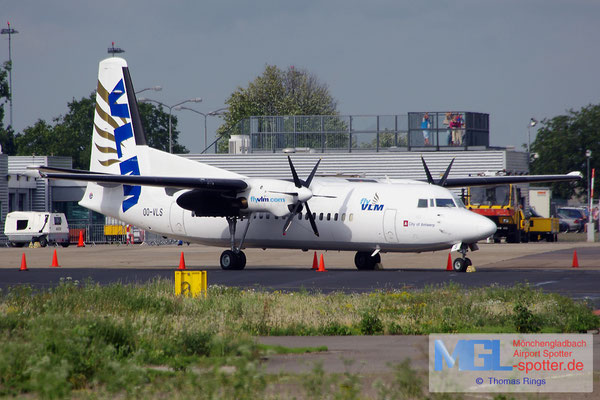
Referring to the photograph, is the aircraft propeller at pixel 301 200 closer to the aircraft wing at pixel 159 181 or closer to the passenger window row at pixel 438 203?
the aircraft wing at pixel 159 181

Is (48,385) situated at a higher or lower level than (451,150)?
lower

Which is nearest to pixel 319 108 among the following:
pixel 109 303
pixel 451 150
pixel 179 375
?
pixel 451 150

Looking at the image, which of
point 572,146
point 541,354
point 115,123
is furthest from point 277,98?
point 541,354

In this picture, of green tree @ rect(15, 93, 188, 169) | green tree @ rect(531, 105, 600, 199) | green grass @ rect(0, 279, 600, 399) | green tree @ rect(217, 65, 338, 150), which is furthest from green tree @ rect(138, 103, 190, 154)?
green grass @ rect(0, 279, 600, 399)

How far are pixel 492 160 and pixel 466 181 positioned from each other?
21.5 meters

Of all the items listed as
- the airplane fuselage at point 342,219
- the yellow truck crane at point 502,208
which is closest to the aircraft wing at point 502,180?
the airplane fuselage at point 342,219

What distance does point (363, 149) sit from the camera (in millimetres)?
60875

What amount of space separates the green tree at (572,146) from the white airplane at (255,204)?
6725cm

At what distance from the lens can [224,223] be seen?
3447 centimetres

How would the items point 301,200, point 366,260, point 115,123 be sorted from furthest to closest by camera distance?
1. point 115,123
2. point 366,260
3. point 301,200

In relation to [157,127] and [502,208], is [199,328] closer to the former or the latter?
[502,208]

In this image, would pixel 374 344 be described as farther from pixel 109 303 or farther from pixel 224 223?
pixel 224 223

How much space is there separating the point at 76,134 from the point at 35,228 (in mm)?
77225

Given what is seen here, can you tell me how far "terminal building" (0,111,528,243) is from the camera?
57.6 metres
